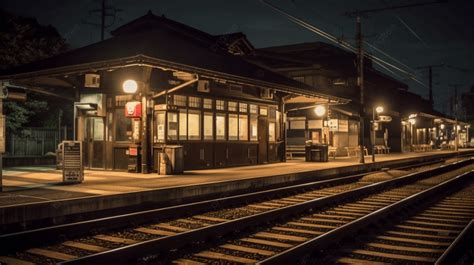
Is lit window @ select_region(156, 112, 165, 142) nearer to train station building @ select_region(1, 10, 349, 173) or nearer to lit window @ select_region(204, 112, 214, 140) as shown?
train station building @ select_region(1, 10, 349, 173)

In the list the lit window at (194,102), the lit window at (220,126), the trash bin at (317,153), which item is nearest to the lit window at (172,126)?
the lit window at (194,102)

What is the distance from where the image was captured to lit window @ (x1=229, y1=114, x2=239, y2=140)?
21344 mm

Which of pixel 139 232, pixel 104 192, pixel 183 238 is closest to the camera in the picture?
pixel 183 238

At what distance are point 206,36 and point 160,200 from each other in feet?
67.4

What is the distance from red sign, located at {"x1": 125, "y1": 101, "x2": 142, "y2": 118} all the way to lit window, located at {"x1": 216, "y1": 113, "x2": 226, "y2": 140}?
4452 mm

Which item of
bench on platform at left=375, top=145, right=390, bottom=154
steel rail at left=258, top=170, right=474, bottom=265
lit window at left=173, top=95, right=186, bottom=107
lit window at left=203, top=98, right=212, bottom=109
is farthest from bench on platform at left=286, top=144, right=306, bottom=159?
steel rail at left=258, top=170, right=474, bottom=265

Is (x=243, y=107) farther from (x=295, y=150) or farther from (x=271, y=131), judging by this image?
(x=295, y=150)

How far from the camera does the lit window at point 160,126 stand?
17723 mm

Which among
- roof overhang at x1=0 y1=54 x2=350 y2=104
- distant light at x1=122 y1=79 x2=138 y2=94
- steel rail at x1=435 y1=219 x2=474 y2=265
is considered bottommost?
steel rail at x1=435 y1=219 x2=474 y2=265

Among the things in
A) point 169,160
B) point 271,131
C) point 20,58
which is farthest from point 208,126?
point 20,58

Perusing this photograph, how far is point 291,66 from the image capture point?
37938 mm

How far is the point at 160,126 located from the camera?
17.8 meters

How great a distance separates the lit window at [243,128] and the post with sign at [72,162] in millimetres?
9423

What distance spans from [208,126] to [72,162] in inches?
285
